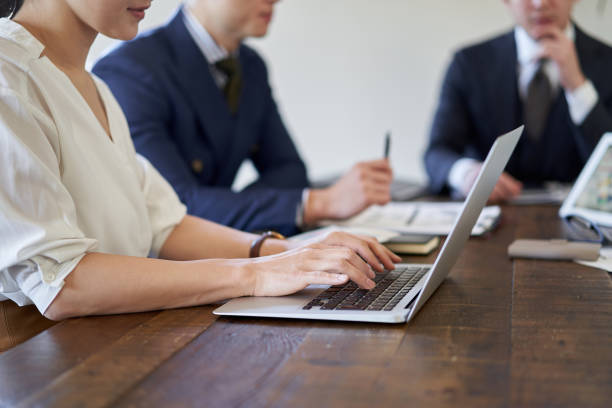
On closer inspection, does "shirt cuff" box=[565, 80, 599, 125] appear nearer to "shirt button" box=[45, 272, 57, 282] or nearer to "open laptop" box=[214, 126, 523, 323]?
"open laptop" box=[214, 126, 523, 323]

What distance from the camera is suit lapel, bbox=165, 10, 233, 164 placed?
1820 mm

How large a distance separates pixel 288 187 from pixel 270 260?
3.43 ft

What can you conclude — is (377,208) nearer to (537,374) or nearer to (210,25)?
(210,25)

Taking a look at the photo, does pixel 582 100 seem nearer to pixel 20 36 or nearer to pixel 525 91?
pixel 525 91

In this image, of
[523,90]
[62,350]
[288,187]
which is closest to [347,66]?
[523,90]

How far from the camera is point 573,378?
0.70 metres

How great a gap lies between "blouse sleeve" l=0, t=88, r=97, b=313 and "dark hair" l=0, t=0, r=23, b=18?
189 mm

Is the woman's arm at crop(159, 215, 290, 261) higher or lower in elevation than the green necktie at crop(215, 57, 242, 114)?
lower

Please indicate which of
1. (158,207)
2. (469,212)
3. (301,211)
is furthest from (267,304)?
(301,211)

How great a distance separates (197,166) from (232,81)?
0.28 meters

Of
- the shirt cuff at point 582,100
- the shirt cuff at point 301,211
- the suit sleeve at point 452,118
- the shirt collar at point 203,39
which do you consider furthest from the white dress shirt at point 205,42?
the shirt cuff at point 582,100

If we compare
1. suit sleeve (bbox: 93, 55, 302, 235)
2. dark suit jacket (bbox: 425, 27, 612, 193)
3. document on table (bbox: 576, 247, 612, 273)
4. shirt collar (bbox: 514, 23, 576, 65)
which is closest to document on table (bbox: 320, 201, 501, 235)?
suit sleeve (bbox: 93, 55, 302, 235)

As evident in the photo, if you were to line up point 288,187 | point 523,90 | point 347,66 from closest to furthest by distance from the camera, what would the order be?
point 288,187 → point 523,90 → point 347,66

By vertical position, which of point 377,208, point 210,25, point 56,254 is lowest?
point 377,208
